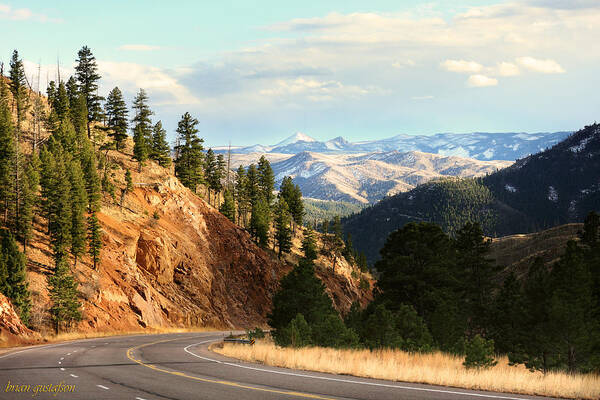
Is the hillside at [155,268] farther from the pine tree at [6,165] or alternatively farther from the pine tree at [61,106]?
the pine tree at [61,106]

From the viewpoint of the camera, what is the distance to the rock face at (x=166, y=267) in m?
52.3

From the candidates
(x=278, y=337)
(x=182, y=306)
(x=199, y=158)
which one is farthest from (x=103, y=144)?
(x=278, y=337)

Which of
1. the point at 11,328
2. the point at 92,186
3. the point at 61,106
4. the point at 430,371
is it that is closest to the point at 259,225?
the point at 61,106

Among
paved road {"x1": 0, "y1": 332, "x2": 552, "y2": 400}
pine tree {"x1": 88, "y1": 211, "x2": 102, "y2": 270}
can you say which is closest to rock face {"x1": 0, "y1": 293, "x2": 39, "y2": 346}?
pine tree {"x1": 88, "y1": 211, "x2": 102, "y2": 270}

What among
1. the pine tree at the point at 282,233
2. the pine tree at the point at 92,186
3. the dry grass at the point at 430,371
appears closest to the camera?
the dry grass at the point at 430,371

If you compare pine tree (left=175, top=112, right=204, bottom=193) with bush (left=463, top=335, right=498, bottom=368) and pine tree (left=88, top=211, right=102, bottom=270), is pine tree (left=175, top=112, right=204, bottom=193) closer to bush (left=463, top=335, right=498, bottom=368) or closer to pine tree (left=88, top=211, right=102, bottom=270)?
pine tree (left=88, top=211, right=102, bottom=270)

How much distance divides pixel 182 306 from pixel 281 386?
52976 mm

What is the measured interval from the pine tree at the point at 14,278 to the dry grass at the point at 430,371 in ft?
76.0

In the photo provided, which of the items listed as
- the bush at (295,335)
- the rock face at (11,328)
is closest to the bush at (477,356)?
the bush at (295,335)

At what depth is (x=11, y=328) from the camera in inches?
1447

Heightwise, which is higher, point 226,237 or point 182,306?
point 226,237

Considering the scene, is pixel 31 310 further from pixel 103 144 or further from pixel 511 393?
pixel 103 144

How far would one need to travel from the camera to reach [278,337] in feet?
89.1

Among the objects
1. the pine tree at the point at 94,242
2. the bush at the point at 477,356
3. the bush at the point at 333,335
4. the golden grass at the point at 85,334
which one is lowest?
the golden grass at the point at 85,334
